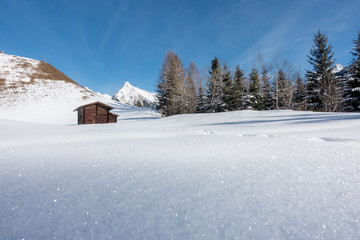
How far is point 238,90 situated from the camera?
743 inches

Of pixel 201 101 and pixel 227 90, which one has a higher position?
pixel 227 90

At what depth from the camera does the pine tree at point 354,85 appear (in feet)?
44.2

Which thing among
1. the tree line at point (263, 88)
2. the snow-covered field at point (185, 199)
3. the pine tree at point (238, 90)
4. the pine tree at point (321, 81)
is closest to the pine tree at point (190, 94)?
the tree line at point (263, 88)

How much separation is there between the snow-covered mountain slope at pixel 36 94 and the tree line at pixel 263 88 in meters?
6.53

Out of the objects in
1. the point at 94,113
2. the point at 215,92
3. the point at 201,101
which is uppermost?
the point at 215,92

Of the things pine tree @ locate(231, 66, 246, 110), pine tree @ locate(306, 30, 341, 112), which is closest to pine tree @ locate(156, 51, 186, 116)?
pine tree @ locate(231, 66, 246, 110)

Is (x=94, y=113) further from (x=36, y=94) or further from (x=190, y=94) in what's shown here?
(x=36, y=94)

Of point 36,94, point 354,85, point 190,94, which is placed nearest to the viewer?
point 354,85

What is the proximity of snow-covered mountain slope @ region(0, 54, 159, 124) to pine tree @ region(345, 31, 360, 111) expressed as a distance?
20.9 m

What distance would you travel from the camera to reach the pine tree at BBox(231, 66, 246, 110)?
1876 cm

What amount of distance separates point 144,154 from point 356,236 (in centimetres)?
119

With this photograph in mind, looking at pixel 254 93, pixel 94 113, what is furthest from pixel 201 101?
pixel 94 113

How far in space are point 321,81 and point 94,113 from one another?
76.2 ft

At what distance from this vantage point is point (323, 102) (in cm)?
1495
